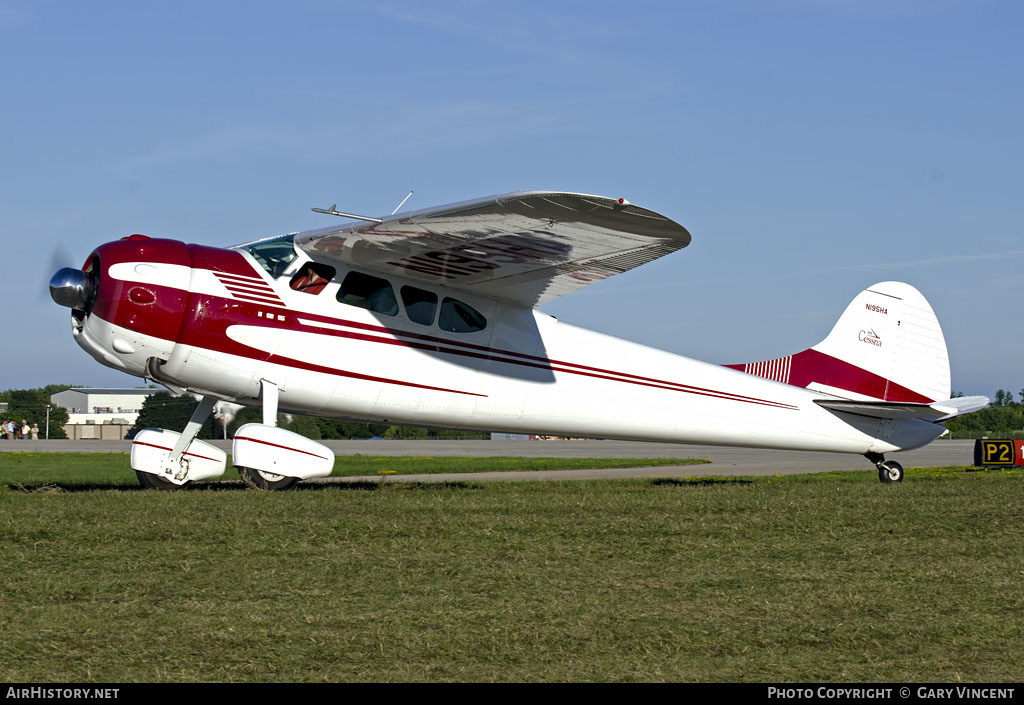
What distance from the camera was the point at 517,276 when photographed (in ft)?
37.2

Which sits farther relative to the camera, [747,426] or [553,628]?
[747,426]

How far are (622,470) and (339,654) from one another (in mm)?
16662

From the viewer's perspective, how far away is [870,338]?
14.9 meters

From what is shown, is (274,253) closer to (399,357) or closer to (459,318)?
(399,357)

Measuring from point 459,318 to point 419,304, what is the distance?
558 millimetres

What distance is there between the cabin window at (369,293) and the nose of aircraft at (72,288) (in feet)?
8.50

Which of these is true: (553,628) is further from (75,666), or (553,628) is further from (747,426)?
(747,426)

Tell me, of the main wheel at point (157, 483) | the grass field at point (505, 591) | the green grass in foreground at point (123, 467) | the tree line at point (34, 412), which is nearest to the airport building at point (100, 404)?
the tree line at point (34, 412)

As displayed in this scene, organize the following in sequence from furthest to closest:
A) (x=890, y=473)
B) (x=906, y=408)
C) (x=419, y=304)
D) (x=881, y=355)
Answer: (x=881, y=355)
(x=890, y=473)
(x=906, y=408)
(x=419, y=304)

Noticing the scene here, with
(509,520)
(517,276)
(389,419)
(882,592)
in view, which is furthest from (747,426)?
(882,592)

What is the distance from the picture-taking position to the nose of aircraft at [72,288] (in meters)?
9.92

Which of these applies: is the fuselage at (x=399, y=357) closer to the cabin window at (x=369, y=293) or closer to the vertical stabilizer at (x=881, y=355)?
the cabin window at (x=369, y=293)

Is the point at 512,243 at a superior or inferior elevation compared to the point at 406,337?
superior

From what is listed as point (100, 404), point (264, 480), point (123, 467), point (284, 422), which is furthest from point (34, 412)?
point (264, 480)
